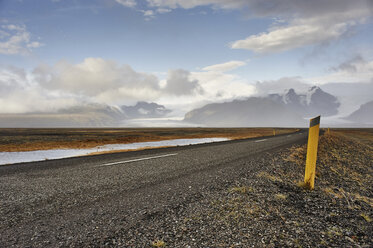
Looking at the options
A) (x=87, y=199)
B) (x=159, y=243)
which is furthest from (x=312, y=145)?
(x=87, y=199)

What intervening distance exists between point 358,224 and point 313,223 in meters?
0.69

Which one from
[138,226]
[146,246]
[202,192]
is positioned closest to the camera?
[146,246]

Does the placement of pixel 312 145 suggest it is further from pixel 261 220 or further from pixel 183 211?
pixel 183 211

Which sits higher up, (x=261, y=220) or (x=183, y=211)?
(x=261, y=220)

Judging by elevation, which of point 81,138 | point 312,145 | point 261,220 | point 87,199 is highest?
point 312,145

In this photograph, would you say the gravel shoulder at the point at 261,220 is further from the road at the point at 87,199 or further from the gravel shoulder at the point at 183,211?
the road at the point at 87,199

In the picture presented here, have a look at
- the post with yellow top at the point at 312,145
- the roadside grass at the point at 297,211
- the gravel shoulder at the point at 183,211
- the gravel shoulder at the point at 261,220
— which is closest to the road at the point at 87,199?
the gravel shoulder at the point at 183,211

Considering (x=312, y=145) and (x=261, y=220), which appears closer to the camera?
(x=261, y=220)

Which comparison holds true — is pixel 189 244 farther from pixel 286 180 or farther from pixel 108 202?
pixel 286 180

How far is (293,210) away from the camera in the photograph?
3.44m

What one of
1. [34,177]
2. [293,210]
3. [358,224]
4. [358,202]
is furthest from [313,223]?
[34,177]

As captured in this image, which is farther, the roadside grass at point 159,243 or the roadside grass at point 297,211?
the roadside grass at point 297,211

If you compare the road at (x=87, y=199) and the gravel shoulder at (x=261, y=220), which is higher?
the gravel shoulder at (x=261, y=220)

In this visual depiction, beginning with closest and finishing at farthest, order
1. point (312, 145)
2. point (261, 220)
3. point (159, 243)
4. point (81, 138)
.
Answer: point (159, 243) < point (261, 220) < point (312, 145) < point (81, 138)
